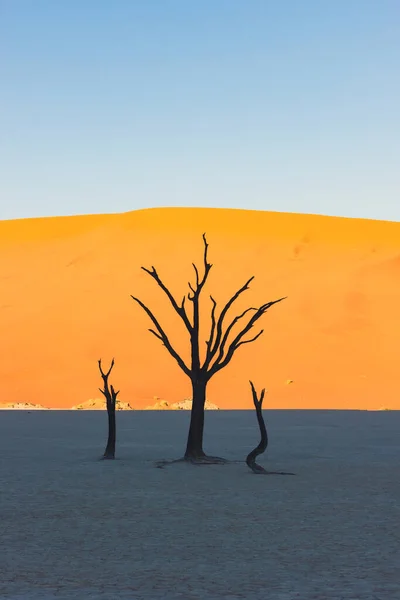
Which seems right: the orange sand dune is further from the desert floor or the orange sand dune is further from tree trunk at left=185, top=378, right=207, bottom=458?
the desert floor

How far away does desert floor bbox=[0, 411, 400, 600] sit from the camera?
26.8 ft

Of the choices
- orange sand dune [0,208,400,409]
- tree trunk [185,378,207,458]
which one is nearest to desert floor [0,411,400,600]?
tree trunk [185,378,207,458]

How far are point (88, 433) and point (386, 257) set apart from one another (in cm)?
5258

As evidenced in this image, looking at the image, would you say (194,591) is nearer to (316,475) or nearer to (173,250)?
(316,475)

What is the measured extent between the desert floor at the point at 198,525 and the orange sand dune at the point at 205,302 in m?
27.9

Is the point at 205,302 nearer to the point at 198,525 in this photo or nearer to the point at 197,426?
the point at 197,426

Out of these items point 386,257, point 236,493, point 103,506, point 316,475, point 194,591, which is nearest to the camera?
point 194,591

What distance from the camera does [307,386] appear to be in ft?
167

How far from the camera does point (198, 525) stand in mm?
11477

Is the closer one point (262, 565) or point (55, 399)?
point (262, 565)

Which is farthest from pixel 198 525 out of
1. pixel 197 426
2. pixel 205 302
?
pixel 205 302

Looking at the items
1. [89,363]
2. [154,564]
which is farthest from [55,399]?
[154,564]


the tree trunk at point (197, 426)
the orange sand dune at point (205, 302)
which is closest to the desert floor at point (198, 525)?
the tree trunk at point (197, 426)

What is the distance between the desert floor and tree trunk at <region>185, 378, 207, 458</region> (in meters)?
0.77
